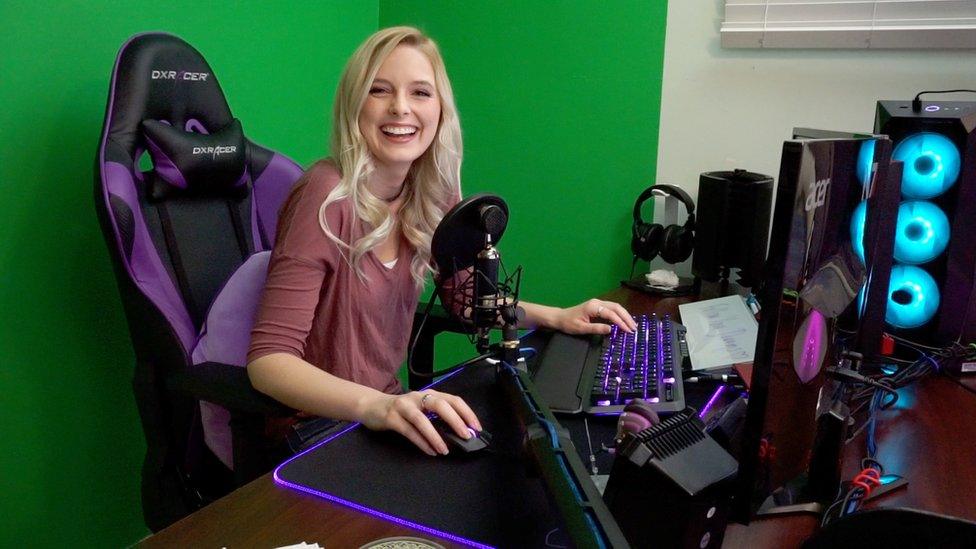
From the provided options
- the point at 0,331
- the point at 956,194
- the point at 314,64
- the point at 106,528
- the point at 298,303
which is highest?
the point at 314,64

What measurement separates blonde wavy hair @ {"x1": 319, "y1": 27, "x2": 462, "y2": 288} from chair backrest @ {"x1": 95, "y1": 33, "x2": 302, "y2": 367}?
0.23 meters

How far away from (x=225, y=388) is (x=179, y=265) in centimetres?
34

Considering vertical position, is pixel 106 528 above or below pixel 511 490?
below

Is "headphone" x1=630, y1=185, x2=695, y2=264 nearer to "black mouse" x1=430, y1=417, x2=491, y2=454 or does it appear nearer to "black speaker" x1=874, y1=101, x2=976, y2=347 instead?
"black speaker" x1=874, y1=101, x2=976, y2=347

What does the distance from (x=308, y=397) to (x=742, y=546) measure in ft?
1.94

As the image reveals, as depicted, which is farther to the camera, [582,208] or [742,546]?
[582,208]

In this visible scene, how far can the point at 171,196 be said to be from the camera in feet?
3.99

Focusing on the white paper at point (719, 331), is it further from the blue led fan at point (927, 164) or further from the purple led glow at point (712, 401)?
the blue led fan at point (927, 164)

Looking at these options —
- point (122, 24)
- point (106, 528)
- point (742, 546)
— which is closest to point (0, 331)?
point (106, 528)

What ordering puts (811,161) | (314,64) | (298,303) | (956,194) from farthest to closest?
(314,64) < (956,194) < (298,303) < (811,161)

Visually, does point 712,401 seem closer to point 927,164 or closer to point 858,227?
point 858,227

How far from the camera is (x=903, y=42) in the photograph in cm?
155

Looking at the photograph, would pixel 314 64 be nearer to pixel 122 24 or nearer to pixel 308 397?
pixel 122 24

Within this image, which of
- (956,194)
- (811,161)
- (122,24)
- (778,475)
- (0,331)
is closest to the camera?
(811,161)
